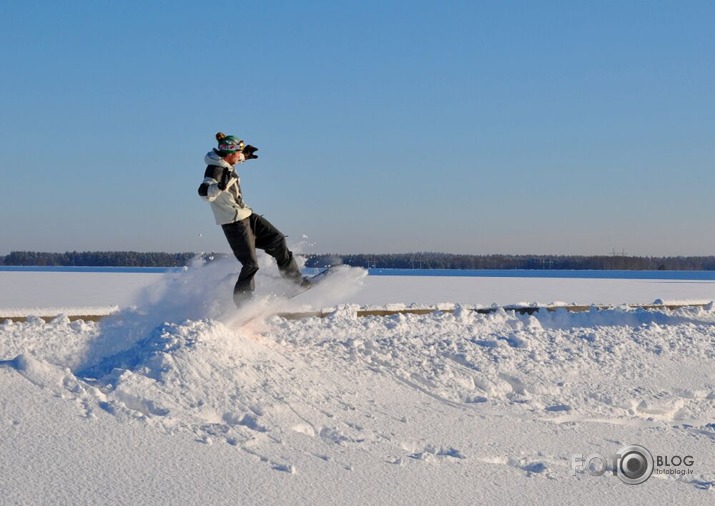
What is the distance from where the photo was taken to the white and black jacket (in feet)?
29.4

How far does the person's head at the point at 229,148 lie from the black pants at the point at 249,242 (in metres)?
0.74

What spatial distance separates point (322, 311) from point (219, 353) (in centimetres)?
557

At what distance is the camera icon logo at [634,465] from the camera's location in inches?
240

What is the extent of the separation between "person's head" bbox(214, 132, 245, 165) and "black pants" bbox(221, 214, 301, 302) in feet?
2.42

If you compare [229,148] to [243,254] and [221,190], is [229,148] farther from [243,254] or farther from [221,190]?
[243,254]

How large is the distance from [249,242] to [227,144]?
1153 millimetres

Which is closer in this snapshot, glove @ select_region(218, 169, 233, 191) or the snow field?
the snow field


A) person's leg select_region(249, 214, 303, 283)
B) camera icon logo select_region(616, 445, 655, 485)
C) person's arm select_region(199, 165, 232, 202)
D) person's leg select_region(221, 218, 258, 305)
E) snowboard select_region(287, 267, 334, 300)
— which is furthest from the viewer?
snowboard select_region(287, 267, 334, 300)

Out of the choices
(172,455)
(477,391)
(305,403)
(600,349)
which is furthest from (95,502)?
(600,349)

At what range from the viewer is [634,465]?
6.45 metres

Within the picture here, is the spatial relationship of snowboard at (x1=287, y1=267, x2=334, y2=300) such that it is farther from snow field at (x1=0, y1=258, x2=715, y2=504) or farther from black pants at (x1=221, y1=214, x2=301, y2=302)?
black pants at (x1=221, y1=214, x2=301, y2=302)

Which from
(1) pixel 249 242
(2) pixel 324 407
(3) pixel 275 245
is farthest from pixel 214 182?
(2) pixel 324 407

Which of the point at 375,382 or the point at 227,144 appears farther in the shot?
the point at 227,144

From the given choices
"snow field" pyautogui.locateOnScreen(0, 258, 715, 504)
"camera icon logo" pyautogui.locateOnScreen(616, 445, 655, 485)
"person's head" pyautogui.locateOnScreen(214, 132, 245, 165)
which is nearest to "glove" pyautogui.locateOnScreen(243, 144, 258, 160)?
"person's head" pyautogui.locateOnScreen(214, 132, 245, 165)
